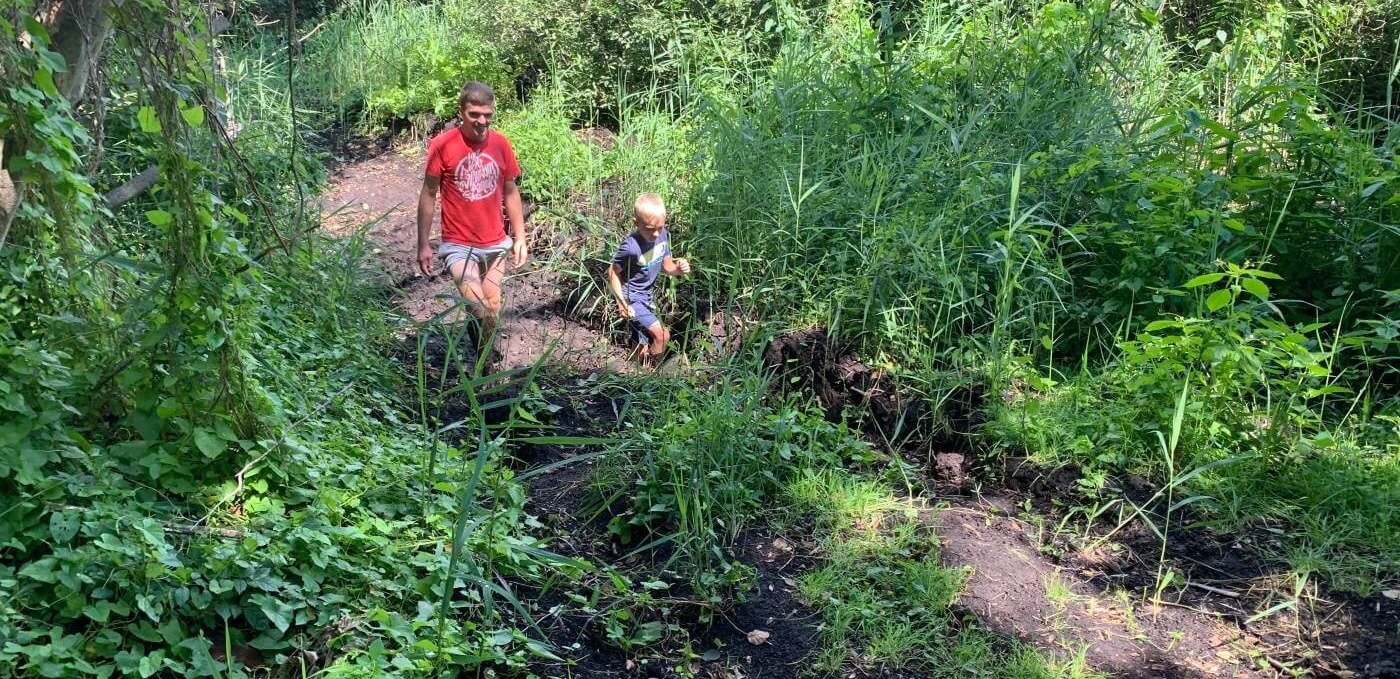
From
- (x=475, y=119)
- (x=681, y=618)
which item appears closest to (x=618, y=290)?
(x=475, y=119)

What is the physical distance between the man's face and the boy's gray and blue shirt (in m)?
1.00

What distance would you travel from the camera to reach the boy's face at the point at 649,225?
19.3ft

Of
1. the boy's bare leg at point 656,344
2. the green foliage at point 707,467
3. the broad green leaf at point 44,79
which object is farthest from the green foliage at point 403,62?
the broad green leaf at point 44,79

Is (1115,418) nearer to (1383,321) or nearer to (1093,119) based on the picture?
(1383,321)

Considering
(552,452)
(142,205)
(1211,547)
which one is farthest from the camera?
(142,205)

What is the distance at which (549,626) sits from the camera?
329 centimetres

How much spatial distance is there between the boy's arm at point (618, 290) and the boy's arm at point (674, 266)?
10.7 inches

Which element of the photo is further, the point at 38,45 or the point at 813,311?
the point at 813,311

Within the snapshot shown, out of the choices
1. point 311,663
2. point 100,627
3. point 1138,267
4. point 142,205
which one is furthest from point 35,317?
point 1138,267

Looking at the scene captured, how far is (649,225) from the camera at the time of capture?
5.91 metres

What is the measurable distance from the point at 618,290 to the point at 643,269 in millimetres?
189

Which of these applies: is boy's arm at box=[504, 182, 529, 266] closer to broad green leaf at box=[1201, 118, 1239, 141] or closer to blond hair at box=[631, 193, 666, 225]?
blond hair at box=[631, 193, 666, 225]

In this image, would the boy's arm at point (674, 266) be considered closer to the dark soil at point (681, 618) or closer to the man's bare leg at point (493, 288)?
the man's bare leg at point (493, 288)

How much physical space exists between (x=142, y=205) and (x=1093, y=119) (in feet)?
17.8
